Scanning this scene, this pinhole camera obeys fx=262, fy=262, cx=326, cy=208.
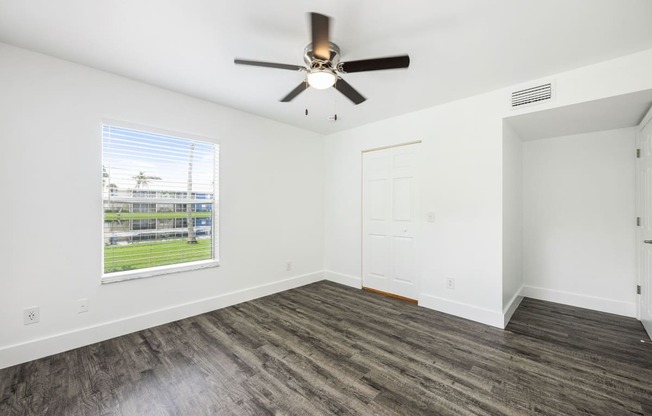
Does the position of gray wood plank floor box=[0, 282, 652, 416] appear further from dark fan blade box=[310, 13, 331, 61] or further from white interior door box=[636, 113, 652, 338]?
dark fan blade box=[310, 13, 331, 61]

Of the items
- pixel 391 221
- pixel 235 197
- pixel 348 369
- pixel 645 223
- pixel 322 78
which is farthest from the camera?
pixel 391 221

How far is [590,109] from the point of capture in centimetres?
263

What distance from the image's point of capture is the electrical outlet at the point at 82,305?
2.49 m

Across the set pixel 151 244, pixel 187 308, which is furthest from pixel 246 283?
pixel 151 244

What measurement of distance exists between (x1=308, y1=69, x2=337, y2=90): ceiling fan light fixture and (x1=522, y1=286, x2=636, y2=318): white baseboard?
4059mm

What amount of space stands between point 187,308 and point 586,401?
3710mm

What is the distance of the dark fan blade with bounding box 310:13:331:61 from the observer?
1519 mm

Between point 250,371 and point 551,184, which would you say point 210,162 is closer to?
point 250,371

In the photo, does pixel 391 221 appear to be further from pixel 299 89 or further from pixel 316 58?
pixel 316 58

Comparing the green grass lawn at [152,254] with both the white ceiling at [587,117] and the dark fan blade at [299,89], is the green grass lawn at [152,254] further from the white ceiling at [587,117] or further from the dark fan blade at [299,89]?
the white ceiling at [587,117]

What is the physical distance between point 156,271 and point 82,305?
2.13ft

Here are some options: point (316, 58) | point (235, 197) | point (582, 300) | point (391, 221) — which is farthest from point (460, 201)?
point (235, 197)

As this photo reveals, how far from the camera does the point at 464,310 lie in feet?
10.3

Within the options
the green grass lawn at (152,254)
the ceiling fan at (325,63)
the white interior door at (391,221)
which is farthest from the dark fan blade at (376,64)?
the green grass lawn at (152,254)
